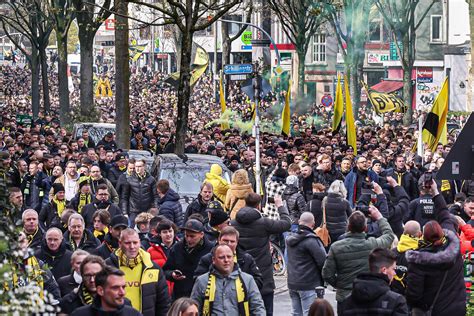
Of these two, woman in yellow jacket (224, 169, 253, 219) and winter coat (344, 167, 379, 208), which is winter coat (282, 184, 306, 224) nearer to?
woman in yellow jacket (224, 169, 253, 219)

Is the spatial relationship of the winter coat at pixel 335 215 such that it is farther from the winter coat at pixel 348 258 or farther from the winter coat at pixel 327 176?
the winter coat at pixel 348 258

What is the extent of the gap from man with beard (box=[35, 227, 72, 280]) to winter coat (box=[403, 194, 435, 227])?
558 centimetres

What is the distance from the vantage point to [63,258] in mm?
10930

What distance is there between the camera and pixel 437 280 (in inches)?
411

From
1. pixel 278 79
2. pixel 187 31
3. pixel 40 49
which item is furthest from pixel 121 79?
pixel 278 79

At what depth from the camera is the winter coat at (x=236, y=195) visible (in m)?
15.0

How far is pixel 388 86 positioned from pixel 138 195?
190 ft

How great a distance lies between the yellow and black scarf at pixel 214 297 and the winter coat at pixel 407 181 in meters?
10.5

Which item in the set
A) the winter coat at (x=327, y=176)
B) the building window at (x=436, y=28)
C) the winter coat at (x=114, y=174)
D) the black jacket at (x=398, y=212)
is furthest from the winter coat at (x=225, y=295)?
the building window at (x=436, y=28)

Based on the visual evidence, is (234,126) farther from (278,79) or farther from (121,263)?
(121,263)

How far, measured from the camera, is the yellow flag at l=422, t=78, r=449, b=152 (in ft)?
72.2

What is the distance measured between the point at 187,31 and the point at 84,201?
8.10 meters

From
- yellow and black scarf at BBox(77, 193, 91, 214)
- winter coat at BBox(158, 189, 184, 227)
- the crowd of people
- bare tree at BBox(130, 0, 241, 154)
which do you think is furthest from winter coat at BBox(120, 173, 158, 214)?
bare tree at BBox(130, 0, 241, 154)

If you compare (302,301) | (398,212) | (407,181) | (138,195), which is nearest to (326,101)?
(407,181)
